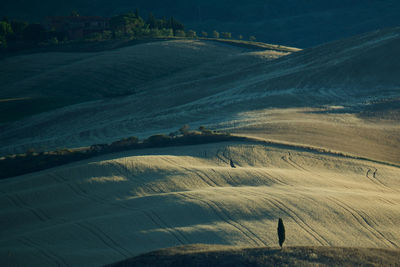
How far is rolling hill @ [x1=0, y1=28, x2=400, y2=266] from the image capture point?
1247 cm

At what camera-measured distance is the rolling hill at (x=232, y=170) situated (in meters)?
12.5

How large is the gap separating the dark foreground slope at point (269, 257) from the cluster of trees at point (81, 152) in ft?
38.9

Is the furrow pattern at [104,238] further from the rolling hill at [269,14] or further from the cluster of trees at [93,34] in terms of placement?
the rolling hill at [269,14]

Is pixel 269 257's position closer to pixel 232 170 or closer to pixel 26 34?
pixel 232 170

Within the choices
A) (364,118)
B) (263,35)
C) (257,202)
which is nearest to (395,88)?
(364,118)

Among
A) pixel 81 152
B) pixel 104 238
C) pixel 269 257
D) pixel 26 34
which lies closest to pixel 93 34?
pixel 26 34

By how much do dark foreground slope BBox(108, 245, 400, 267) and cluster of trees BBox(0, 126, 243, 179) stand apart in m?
11.9

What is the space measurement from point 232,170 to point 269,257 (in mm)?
9472

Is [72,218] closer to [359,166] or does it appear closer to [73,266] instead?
[73,266]

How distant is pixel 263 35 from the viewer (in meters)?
140

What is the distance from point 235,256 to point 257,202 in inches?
226

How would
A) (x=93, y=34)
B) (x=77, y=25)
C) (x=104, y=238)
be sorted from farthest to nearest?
(x=77, y=25)
(x=93, y=34)
(x=104, y=238)

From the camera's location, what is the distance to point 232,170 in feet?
59.5

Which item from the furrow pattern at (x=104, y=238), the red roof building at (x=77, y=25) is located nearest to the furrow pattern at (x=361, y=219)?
the furrow pattern at (x=104, y=238)
